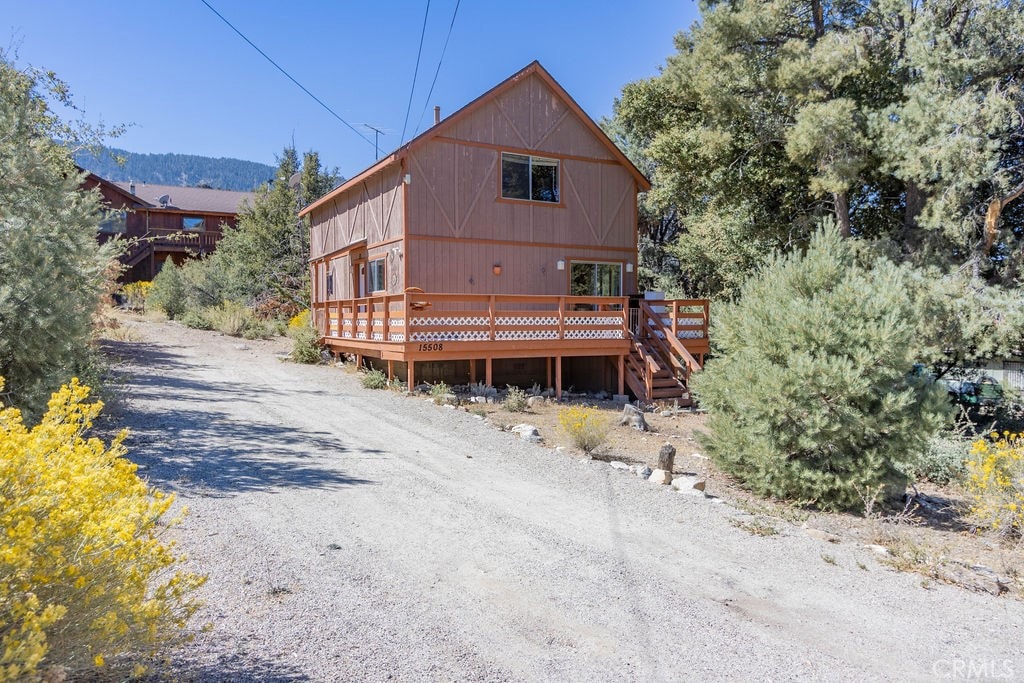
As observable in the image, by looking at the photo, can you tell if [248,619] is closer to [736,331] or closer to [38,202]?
[38,202]

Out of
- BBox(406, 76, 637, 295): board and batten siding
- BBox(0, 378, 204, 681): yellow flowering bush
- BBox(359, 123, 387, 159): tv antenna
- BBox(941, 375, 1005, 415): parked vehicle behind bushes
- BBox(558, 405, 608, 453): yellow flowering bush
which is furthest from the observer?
BBox(359, 123, 387, 159): tv antenna

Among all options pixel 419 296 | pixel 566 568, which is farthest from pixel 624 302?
pixel 566 568

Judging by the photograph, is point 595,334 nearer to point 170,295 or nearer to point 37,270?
point 37,270

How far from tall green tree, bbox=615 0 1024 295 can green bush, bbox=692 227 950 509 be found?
27.0ft

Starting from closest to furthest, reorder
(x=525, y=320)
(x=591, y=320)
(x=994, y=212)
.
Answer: (x=994, y=212), (x=525, y=320), (x=591, y=320)

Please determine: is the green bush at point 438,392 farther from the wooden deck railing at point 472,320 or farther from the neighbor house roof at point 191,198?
the neighbor house roof at point 191,198

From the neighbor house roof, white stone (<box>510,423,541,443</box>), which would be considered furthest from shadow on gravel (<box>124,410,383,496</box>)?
the neighbor house roof

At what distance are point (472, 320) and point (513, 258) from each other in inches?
128

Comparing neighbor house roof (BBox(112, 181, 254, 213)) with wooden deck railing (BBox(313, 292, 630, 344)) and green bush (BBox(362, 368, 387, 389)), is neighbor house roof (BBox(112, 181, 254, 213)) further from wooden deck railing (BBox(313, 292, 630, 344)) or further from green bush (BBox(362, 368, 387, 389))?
green bush (BBox(362, 368, 387, 389))

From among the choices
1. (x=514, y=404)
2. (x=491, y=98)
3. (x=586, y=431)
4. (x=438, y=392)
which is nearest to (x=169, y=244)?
(x=491, y=98)

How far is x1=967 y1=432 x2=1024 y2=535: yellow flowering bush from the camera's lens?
→ 6.38 m

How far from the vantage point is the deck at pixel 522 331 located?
13.6 metres

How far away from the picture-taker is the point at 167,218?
43.6 m

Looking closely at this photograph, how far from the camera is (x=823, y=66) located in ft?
50.1
